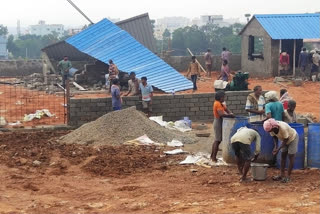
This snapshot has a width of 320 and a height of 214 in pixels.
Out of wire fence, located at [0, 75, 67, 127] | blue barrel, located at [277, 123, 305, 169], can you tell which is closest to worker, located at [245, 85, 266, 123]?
blue barrel, located at [277, 123, 305, 169]

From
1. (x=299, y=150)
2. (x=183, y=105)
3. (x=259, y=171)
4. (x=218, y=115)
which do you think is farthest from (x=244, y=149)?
(x=183, y=105)

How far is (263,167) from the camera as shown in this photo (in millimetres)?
9375

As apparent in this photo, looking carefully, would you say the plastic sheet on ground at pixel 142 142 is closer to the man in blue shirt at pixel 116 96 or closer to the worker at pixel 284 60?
the man in blue shirt at pixel 116 96

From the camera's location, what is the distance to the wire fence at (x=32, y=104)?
16547mm

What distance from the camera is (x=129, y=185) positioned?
32.0 ft

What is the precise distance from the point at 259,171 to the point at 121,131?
4397 mm

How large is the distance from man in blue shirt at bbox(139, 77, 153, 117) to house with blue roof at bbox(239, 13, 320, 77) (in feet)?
38.6

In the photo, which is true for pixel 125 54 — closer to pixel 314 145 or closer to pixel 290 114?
pixel 290 114

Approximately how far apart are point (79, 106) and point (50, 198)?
20.3 feet

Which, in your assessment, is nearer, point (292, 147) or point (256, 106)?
point (292, 147)

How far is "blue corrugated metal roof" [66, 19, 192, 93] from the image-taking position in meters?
21.7

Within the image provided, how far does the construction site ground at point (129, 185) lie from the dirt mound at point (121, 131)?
0.37 meters

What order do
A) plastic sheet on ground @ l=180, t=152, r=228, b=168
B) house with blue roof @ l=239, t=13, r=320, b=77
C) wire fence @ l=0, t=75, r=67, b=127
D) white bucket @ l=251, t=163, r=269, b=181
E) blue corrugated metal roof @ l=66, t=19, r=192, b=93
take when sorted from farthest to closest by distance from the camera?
house with blue roof @ l=239, t=13, r=320, b=77 < blue corrugated metal roof @ l=66, t=19, r=192, b=93 < wire fence @ l=0, t=75, r=67, b=127 < plastic sheet on ground @ l=180, t=152, r=228, b=168 < white bucket @ l=251, t=163, r=269, b=181

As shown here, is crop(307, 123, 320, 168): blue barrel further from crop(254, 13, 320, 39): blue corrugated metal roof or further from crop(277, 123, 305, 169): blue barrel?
crop(254, 13, 320, 39): blue corrugated metal roof
